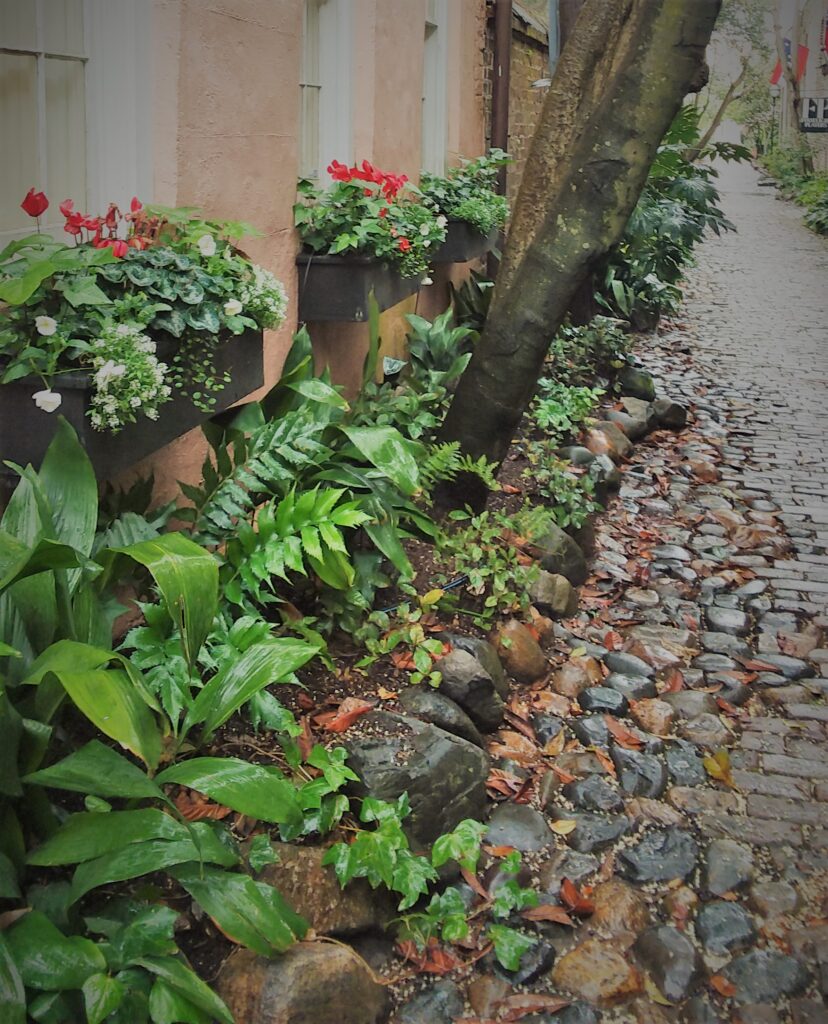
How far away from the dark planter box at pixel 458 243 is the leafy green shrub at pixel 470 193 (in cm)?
4

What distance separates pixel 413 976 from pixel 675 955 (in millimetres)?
752

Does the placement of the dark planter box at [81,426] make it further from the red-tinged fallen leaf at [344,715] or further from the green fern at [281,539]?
the red-tinged fallen leaf at [344,715]

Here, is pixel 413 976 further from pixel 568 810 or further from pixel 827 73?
pixel 827 73

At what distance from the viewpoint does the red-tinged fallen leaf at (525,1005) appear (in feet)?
9.78

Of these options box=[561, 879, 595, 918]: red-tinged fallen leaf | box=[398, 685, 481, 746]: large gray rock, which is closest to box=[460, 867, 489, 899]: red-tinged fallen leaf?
box=[561, 879, 595, 918]: red-tinged fallen leaf

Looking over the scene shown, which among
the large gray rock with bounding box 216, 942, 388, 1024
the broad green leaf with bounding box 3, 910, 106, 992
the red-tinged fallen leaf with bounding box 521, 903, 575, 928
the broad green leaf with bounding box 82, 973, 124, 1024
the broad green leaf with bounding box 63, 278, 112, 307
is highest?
the broad green leaf with bounding box 63, 278, 112, 307

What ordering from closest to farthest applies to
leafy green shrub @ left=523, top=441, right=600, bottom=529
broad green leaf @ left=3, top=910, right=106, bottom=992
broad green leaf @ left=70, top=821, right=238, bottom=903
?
broad green leaf @ left=3, top=910, right=106, bottom=992, broad green leaf @ left=70, top=821, right=238, bottom=903, leafy green shrub @ left=523, top=441, right=600, bottom=529

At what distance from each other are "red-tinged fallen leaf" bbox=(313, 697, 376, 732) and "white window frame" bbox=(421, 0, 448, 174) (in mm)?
4861

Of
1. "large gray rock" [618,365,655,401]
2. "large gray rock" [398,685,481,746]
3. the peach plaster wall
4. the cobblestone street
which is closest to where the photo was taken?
the cobblestone street

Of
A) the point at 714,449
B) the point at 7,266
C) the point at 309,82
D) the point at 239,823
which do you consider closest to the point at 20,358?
the point at 7,266

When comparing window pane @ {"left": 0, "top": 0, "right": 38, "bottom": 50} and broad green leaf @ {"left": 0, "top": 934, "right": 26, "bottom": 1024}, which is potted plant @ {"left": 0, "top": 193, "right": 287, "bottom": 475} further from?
broad green leaf @ {"left": 0, "top": 934, "right": 26, "bottom": 1024}

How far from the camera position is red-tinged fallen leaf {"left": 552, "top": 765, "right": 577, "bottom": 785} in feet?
13.4

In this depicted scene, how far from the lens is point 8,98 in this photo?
3307 millimetres

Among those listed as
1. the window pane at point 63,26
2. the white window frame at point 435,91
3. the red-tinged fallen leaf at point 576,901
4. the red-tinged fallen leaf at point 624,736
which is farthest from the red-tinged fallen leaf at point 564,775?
the white window frame at point 435,91
